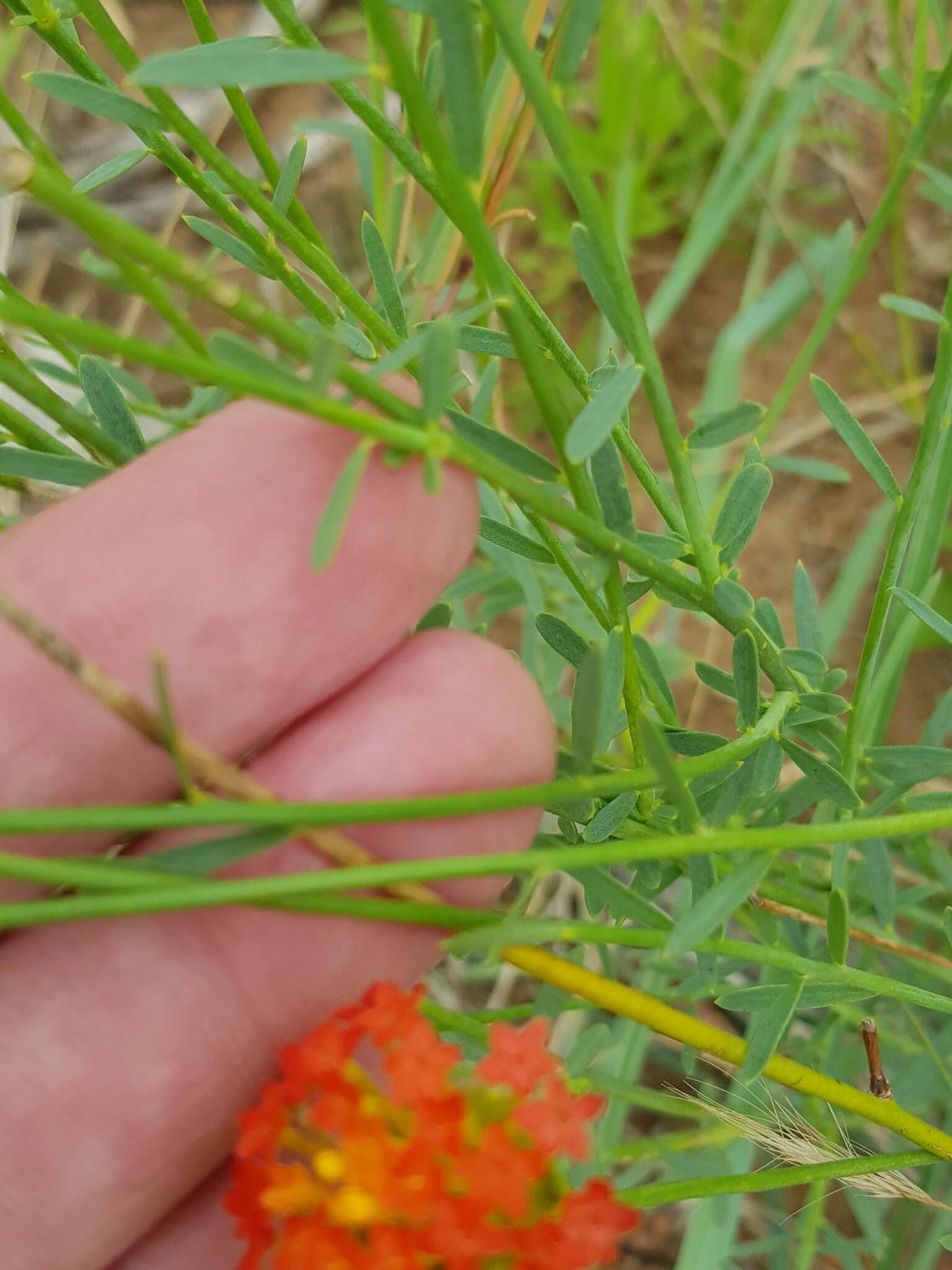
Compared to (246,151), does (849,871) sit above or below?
below

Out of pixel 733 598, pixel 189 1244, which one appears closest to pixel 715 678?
pixel 733 598

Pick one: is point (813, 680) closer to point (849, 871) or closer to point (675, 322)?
point (849, 871)

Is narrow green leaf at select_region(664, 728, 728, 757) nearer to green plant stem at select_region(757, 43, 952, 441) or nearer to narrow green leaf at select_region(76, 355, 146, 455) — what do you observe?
green plant stem at select_region(757, 43, 952, 441)

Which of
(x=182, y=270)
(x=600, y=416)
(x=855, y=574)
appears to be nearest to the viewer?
(x=182, y=270)

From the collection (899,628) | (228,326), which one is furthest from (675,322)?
(899,628)

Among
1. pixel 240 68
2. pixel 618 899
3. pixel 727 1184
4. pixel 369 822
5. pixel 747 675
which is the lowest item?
pixel 727 1184

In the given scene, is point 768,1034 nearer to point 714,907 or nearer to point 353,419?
point 714,907

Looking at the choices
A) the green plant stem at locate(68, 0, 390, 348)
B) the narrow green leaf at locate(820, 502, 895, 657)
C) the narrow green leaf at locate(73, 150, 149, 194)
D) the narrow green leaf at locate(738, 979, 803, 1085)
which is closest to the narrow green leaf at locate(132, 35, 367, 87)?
the green plant stem at locate(68, 0, 390, 348)
